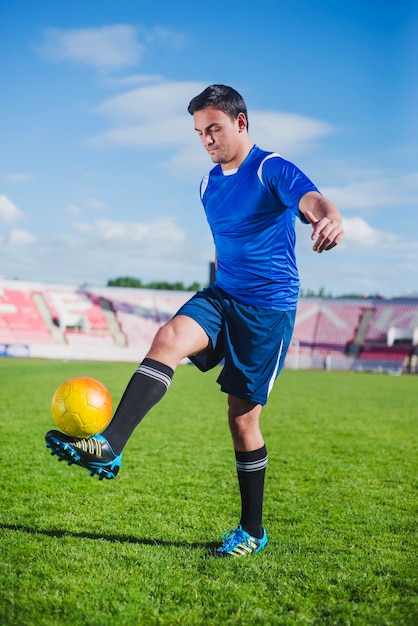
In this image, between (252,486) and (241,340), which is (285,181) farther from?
(252,486)

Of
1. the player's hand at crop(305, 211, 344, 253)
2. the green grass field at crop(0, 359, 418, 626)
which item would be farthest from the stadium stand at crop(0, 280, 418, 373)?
the player's hand at crop(305, 211, 344, 253)

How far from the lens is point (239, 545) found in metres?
3.83

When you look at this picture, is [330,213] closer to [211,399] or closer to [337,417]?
[337,417]

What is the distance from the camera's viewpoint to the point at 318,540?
13.9 ft

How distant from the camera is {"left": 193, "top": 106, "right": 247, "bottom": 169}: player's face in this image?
12.4 feet

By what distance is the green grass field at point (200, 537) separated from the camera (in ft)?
9.62

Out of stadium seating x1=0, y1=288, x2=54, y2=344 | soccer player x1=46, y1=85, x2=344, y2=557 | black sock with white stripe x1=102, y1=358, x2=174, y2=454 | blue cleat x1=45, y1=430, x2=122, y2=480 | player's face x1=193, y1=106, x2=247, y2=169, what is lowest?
stadium seating x1=0, y1=288, x2=54, y2=344

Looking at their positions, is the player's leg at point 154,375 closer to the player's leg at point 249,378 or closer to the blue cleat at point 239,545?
the player's leg at point 249,378

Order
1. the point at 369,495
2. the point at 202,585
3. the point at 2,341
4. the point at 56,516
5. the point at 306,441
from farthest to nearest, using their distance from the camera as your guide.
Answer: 1. the point at 2,341
2. the point at 306,441
3. the point at 369,495
4. the point at 56,516
5. the point at 202,585

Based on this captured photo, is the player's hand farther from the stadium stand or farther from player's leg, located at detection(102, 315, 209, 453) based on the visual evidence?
the stadium stand

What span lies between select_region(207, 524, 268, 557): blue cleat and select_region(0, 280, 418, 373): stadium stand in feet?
129

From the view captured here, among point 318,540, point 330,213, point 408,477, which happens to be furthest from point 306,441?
point 330,213

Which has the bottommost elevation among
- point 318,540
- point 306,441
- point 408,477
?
point 306,441

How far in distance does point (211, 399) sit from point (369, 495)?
10478 mm
